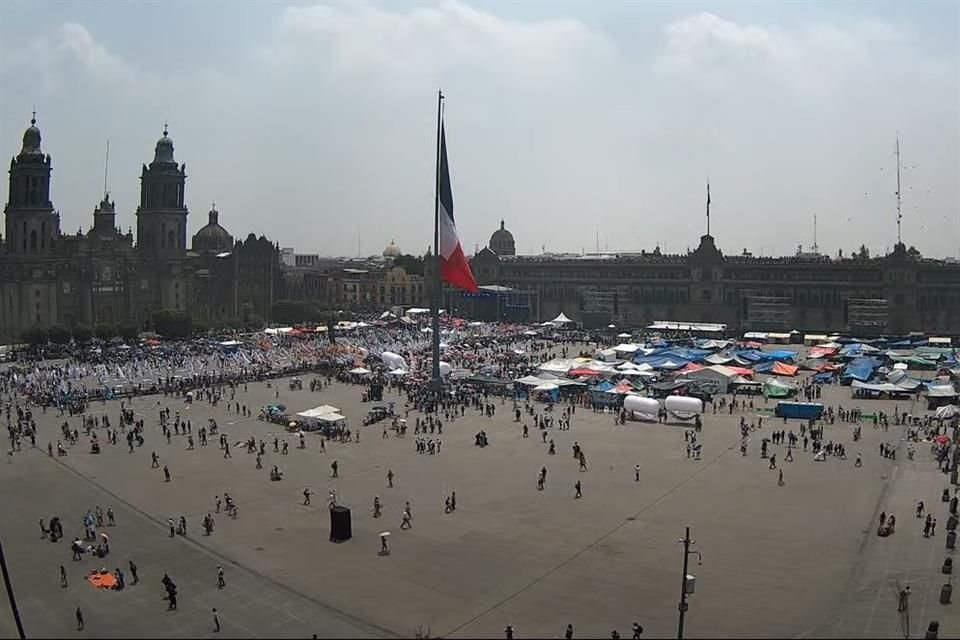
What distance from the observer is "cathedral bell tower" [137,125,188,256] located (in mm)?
100812

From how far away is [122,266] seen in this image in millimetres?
92562

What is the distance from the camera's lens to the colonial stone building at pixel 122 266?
8456cm

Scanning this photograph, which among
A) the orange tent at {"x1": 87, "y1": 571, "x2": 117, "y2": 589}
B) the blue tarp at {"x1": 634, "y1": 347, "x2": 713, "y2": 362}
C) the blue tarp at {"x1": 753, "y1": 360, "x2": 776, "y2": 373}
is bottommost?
the orange tent at {"x1": 87, "y1": 571, "x2": 117, "y2": 589}

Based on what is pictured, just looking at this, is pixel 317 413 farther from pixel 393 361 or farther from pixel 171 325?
pixel 171 325

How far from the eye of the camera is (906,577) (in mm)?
20969

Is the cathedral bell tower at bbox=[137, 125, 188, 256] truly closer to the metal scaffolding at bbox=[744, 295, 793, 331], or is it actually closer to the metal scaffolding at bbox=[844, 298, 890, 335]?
the metal scaffolding at bbox=[744, 295, 793, 331]

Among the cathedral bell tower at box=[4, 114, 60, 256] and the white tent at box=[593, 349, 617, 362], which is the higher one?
the cathedral bell tower at box=[4, 114, 60, 256]

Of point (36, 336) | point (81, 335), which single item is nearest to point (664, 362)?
point (81, 335)

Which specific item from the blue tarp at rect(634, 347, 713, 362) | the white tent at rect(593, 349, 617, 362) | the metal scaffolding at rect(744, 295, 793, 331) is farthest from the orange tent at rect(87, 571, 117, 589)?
the metal scaffolding at rect(744, 295, 793, 331)

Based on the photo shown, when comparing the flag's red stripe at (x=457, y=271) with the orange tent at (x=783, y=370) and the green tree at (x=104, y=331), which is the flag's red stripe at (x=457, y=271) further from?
the green tree at (x=104, y=331)

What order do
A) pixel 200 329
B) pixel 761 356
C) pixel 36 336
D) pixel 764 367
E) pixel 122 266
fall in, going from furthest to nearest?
pixel 122 266, pixel 200 329, pixel 36 336, pixel 761 356, pixel 764 367

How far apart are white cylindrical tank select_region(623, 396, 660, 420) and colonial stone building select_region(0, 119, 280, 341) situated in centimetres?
5458

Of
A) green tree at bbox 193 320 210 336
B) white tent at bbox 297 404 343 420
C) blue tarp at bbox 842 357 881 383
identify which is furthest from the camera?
green tree at bbox 193 320 210 336

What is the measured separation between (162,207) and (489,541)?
8696 centimetres
